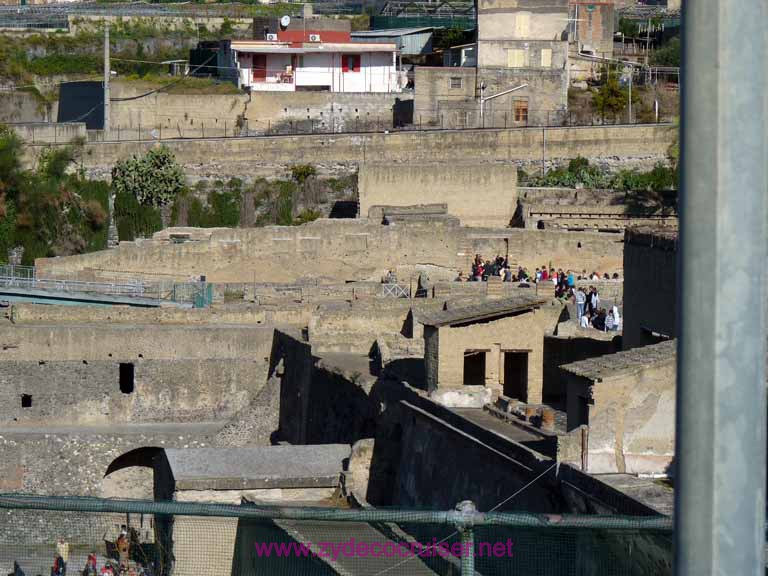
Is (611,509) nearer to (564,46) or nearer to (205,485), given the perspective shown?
(205,485)

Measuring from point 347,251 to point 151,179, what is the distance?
7164 millimetres

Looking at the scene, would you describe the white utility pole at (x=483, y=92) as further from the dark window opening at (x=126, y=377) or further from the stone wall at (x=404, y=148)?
the dark window opening at (x=126, y=377)

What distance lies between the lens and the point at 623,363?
15.5 meters

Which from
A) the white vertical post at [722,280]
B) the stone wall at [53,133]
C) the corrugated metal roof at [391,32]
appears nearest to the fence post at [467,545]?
the white vertical post at [722,280]

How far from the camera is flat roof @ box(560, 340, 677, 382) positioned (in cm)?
1524

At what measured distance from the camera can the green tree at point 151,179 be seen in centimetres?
3988

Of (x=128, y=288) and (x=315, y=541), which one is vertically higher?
(x=315, y=541)

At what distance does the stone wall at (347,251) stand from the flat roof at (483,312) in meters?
12.5

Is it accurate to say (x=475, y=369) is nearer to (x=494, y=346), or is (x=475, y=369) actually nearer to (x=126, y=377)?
(x=494, y=346)

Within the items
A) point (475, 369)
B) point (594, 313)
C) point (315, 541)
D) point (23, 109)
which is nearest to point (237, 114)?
point (23, 109)

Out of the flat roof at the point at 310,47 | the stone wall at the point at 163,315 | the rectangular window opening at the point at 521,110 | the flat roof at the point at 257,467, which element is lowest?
the flat roof at the point at 257,467

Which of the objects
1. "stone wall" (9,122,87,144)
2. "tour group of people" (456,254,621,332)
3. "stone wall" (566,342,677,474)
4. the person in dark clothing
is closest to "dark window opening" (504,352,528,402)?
"tour group of people" (456,254,621,332)

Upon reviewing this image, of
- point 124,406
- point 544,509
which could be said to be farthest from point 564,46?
point 544,509

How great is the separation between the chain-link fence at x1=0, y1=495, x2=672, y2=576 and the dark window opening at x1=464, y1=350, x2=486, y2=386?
36.3 ft
